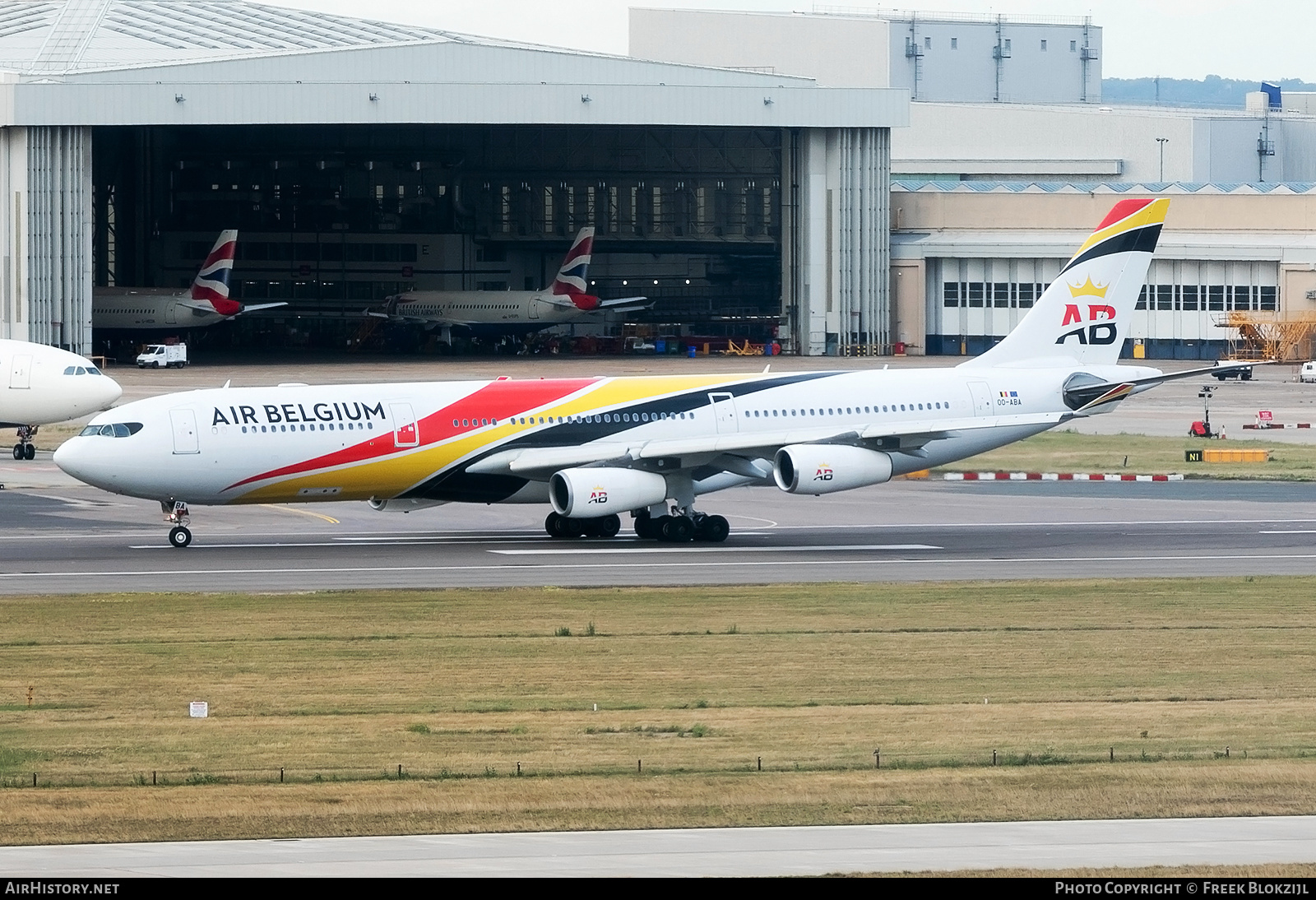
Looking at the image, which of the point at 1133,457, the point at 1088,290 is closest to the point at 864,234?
the point at 1133,457

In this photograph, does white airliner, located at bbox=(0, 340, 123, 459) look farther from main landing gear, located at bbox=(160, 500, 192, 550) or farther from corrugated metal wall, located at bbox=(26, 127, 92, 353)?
corrugated metal wall, located at bbox=(26, 127, 92, 353)

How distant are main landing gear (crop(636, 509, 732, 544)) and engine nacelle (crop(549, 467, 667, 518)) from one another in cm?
161

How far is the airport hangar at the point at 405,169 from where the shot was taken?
104 m

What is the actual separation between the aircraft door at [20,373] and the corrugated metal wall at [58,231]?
4112cm

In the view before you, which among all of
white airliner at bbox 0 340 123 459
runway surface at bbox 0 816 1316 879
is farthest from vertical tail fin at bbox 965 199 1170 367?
runway surface at bbox 0 816 1316 879

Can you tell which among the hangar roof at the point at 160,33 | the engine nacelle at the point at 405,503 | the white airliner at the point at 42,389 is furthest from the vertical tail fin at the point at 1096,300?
the hangar roof at the point at 160,33

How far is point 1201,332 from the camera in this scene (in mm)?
115250

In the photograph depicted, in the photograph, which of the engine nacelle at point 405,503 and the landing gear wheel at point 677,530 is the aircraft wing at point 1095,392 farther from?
the engine nacelle at point 405,503

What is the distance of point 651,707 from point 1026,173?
137 metres

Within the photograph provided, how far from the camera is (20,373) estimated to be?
211 feet

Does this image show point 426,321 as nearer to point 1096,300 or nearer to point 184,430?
point 1096,300

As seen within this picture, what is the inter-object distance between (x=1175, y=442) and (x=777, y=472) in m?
31.1

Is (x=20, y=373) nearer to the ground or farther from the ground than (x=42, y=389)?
farther from the ground

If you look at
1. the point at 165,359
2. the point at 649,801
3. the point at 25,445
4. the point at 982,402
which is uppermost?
the point at 165,359
